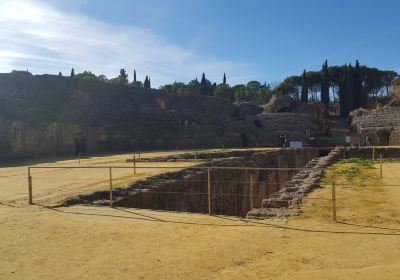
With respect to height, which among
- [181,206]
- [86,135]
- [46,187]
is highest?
[86,135]

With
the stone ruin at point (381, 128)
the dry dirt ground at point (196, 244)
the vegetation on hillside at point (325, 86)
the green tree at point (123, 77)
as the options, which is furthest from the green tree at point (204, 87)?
the dry dirt ground at point (196, 244)

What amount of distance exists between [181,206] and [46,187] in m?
4.84

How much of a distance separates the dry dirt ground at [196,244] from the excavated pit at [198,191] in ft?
5.57

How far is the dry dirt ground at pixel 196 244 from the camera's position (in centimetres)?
578

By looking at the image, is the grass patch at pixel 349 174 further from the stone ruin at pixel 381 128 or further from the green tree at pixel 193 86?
the green tree at pixel 193 86

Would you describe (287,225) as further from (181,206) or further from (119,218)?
(181,206)

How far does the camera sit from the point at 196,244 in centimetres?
712

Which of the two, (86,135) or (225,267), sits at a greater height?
(86,135)

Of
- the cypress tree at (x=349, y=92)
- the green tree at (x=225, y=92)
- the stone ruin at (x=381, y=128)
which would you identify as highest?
the green tree at (x=225, y=92)

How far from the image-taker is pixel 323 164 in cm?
2086

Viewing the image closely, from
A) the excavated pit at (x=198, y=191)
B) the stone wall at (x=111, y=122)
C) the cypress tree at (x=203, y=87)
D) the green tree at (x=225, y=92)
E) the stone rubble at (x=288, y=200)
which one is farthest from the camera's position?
the green tree at (x=225, y=92)

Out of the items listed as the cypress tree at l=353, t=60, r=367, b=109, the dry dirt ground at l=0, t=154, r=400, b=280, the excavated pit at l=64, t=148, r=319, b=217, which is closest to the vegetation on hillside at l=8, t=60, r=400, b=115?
the cypress tree at l=353, t=60, r=367, b=109

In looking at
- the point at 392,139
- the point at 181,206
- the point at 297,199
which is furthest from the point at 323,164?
the point at 392,139

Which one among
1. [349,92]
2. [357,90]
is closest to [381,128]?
[357,90]
